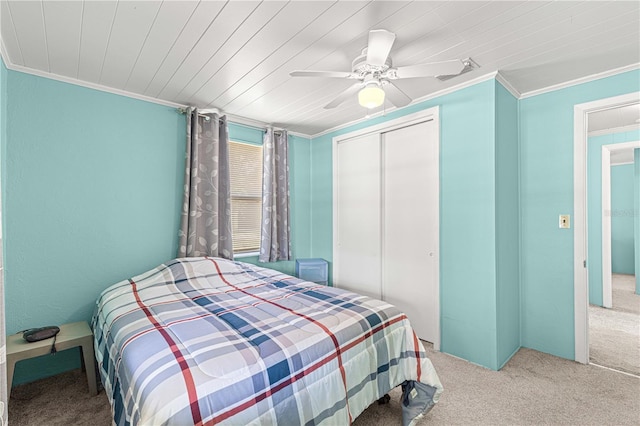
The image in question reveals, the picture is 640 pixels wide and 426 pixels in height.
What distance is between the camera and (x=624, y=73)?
2.22 metres

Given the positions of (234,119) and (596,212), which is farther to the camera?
(596,212)

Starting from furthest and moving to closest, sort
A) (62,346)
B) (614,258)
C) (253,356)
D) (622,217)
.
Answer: (614,258)
(622,217)
(62,346)
(253,356)

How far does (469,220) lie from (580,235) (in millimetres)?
930

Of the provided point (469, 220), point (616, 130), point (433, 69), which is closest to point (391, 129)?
point (469, 220)

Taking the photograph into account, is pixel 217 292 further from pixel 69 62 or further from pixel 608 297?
pixel 608 297

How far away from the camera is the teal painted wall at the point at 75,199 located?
2.16 metres

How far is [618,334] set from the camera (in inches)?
117

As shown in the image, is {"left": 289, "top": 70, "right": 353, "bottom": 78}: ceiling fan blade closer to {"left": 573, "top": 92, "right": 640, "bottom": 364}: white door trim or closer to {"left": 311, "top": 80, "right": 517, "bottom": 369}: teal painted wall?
{"left": 311, "top": 80, "right": 517, "bottom": 369}: teal painted wall

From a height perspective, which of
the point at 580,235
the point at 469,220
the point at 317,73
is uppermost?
the point at 317,73

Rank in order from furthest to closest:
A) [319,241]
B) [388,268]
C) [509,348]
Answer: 1. [319,241]
2. [388,268]
3. [509,348]

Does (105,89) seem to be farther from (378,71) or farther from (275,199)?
(378,71)

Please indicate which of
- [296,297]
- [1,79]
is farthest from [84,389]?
[1,79]

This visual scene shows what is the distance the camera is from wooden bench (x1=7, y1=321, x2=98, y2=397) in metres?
1.81

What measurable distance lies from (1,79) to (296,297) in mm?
2576
